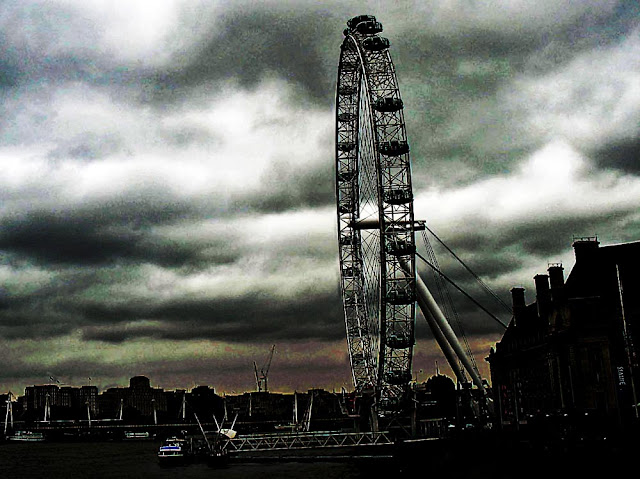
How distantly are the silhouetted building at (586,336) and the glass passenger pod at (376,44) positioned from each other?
29000 mm

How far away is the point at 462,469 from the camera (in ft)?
188

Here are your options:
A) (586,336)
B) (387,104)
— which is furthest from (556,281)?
(387,104)

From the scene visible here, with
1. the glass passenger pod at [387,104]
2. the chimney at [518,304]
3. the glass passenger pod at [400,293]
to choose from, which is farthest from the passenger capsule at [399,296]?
the chimney at [518,304]

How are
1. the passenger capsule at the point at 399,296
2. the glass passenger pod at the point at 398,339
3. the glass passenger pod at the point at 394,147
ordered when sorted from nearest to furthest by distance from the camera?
the glass passenger pod at the point at 394,147
the passenger capsule at the point at 399,296
the glass passenger pod at the point at 398,339

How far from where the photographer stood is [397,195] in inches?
2923

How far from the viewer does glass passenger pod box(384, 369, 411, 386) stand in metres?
78.6

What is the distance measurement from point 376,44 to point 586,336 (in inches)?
1377

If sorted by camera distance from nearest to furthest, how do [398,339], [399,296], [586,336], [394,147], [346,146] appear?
[394,147] < [399,296] < [398,339] < [586,336] < [346,146]

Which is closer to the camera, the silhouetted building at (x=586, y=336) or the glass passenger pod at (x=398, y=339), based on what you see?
the glass passenger pod at (x=398, y=339)

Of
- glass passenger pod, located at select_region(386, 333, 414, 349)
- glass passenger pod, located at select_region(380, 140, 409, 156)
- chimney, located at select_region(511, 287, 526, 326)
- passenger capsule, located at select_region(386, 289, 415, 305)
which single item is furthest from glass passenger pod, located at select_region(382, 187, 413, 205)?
chimney, located at select_region(511, 287, 526, 326)

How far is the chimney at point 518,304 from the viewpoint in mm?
109269

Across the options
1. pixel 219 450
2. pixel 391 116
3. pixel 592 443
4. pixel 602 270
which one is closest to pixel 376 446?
pixel 219 450

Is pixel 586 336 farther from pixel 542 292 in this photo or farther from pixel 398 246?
pixel 398 246

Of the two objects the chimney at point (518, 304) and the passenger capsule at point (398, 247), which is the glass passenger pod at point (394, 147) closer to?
the passenger capsule at point (398, 247)
